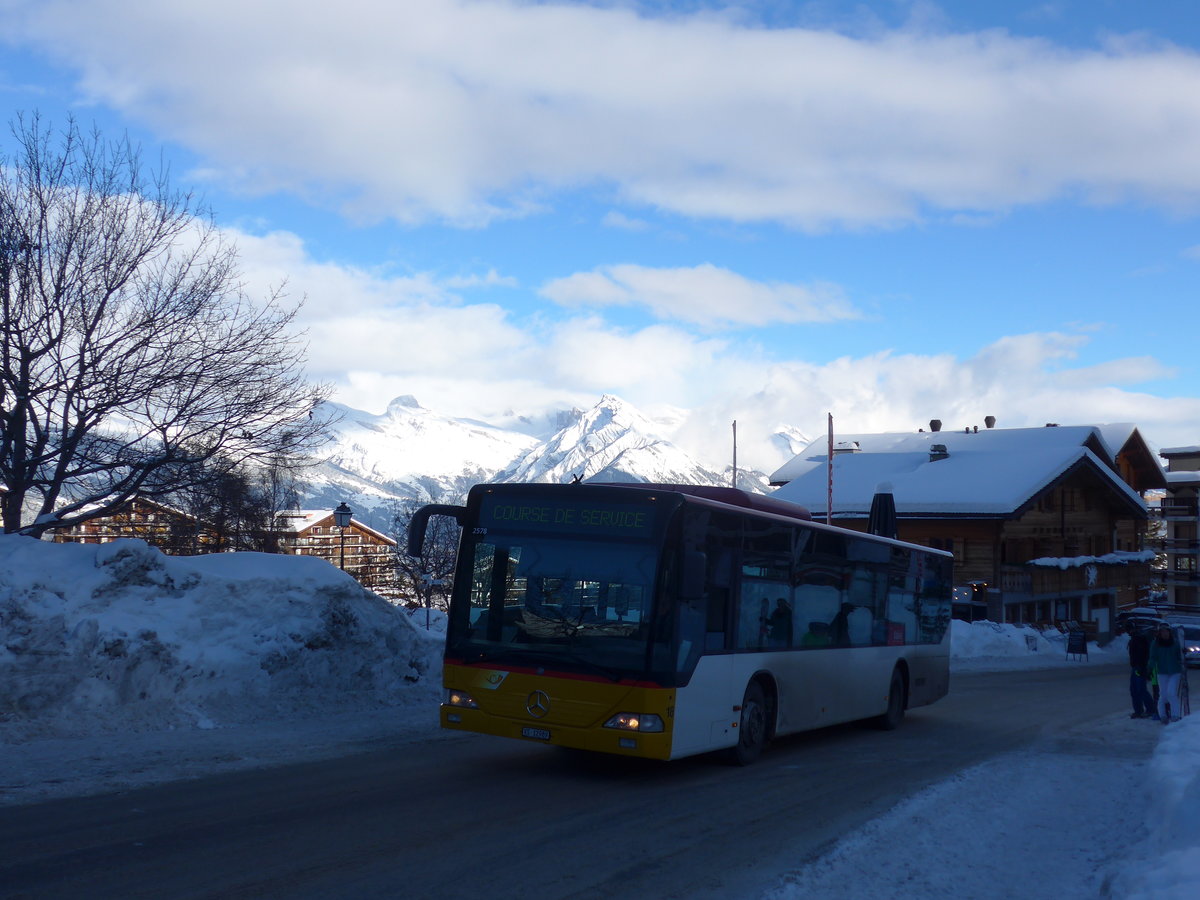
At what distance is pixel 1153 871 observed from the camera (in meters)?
6.03

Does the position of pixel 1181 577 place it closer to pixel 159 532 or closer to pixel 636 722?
pixel 159 532

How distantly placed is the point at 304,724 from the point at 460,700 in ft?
10.8

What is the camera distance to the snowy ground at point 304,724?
24.3ft

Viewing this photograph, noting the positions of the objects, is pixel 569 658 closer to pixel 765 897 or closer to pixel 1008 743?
pixel 765 897

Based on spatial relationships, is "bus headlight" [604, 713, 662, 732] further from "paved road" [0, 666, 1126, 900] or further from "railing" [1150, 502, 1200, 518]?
"railing" [1150, 502, 1200, 518]

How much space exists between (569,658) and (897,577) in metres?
7.50

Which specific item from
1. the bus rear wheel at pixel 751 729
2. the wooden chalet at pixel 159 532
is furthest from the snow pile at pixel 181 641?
the wooden chalet at pixel 159 532

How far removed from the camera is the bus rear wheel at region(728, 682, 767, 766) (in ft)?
37.1

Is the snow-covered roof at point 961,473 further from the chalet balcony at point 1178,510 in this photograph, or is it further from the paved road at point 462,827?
the paved road at point 462,827

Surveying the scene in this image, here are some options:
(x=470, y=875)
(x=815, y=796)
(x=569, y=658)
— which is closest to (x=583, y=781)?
(x=569, y=658)

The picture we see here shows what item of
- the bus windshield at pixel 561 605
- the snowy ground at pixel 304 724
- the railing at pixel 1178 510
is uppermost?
the railing at pixel 1178 510

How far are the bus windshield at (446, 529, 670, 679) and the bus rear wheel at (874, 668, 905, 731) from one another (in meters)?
7.14

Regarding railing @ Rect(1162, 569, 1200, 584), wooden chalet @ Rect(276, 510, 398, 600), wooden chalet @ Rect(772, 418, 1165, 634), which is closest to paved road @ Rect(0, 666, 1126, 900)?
wooden chalet @ Rect(772, 418, 1165, 634)

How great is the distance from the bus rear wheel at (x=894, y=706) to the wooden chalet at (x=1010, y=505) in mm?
23886
